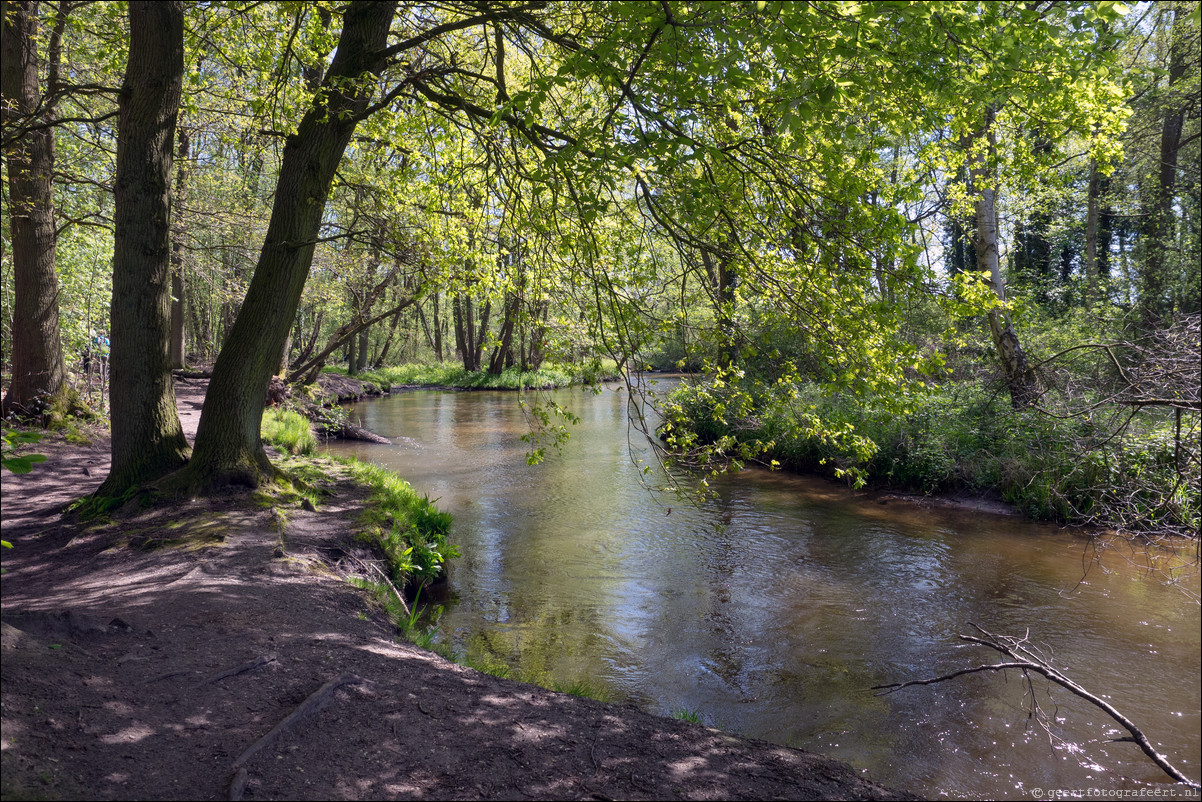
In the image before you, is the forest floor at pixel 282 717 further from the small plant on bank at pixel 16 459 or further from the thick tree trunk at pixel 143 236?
the thick tree trunk at pixel 143 236

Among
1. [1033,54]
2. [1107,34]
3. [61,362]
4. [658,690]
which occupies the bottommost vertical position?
[658,690]

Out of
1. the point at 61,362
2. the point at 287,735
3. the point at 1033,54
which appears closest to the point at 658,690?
the point at 287,735

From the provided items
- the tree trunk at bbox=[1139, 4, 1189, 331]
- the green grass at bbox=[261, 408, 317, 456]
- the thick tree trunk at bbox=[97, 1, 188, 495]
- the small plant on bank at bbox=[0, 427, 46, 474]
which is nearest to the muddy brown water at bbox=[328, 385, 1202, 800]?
the green grass at bbox=[261, 408, 317, 456]

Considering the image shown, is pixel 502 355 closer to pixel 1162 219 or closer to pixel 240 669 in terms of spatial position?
pixel 1162 219

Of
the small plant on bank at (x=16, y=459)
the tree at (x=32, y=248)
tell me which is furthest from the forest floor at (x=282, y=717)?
the tree at (x=32, y=248)

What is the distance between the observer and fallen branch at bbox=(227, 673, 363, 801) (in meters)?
2.99

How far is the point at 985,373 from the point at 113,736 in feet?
52.1

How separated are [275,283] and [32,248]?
5.86 metres

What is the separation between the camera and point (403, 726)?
3.76 meters

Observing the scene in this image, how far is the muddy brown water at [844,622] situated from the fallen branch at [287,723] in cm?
224

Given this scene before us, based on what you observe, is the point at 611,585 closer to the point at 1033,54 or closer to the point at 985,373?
the point at 1033,54

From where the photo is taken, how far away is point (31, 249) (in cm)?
1057

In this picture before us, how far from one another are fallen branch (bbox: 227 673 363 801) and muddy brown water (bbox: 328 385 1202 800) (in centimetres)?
224

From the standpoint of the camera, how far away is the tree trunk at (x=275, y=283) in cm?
761
